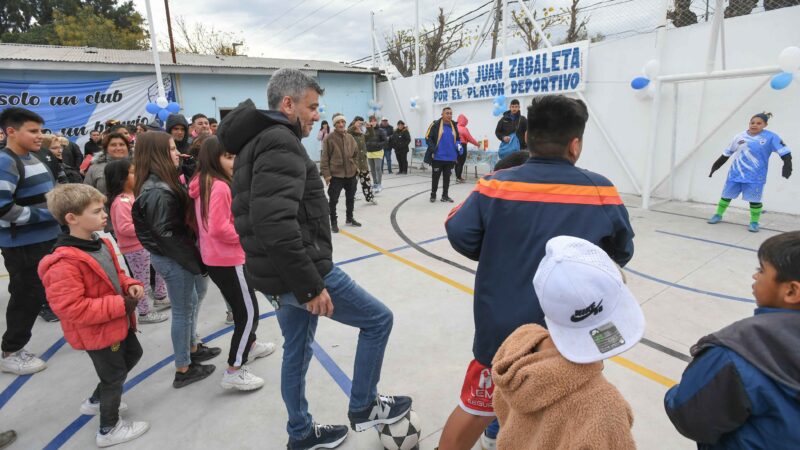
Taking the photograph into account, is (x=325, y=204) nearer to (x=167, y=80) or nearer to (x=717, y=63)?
(x=717, y=63)

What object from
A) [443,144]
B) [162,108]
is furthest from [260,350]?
[162,108]

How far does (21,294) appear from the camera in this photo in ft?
10.0

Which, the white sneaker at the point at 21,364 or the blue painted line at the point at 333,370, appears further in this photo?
the white sneaker at the point at 21,364

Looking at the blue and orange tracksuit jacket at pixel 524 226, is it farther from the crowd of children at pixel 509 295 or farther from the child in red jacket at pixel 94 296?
the child in red jacket at pixel 94 296

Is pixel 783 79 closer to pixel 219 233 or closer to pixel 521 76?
pixel 521 76

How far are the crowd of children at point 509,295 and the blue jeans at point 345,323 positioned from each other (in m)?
0.38

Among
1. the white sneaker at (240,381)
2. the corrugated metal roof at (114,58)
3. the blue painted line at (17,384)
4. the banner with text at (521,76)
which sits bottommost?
the blue painted line at (17,384)

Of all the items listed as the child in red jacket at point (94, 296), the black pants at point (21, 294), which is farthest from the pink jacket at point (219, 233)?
the black pants at point (21, 294)

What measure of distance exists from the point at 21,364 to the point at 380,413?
2.83 m

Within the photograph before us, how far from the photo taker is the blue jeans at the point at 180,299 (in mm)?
2682

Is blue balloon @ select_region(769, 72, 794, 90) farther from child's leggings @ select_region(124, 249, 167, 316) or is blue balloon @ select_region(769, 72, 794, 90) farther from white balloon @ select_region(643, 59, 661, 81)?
child's leggings @ select_region(124, 249, 167, 316)

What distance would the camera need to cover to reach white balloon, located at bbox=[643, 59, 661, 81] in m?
7.15

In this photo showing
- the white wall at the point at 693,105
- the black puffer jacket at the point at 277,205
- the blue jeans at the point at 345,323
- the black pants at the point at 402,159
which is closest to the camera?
the black puffer jacket at the point at 277,205

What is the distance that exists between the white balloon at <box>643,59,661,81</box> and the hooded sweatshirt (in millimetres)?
7852
